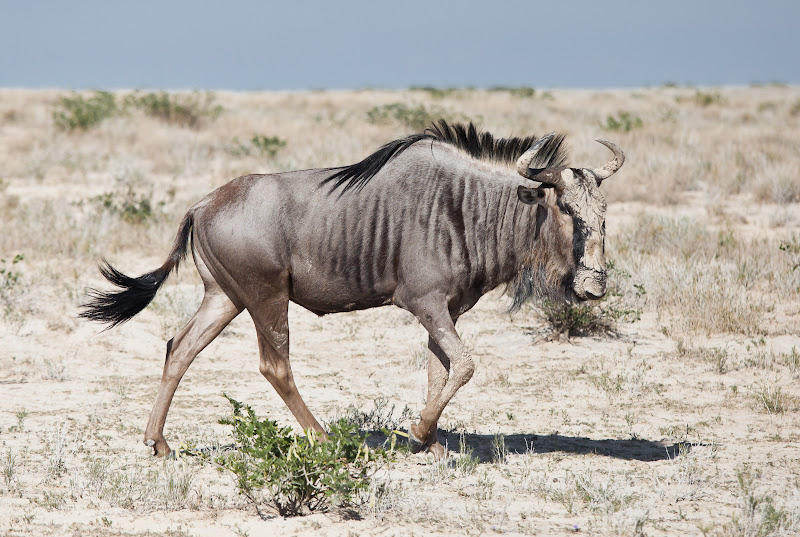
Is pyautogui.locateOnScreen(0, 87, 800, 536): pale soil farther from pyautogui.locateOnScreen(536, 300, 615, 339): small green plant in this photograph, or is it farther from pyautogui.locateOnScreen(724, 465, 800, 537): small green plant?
pyautogui.locateOnScreen(536, 300, 615, 339): small green plant

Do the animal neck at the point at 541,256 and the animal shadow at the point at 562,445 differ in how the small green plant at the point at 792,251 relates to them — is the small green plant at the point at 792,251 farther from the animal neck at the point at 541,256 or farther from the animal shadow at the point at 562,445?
the animal neck at the point at 541,256

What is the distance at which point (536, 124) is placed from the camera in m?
23.5

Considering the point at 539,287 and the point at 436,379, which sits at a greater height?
the point at 539,287

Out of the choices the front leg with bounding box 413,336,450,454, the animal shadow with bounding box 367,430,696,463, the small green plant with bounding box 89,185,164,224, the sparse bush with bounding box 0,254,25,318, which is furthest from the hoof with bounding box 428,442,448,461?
the small green plant with bounding box 89,185,164,224

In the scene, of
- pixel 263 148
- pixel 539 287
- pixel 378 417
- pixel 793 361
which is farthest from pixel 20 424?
pixel 263 148

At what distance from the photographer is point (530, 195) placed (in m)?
4.98

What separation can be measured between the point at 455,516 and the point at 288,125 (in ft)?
61.9

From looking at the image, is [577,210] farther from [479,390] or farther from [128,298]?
[128,298]

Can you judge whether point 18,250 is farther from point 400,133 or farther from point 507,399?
point 400,133

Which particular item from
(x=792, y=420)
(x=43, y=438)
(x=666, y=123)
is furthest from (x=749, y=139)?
(x=43, y=438)

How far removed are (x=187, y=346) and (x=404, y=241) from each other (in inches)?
61.2

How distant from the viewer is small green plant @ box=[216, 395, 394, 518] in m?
4.33

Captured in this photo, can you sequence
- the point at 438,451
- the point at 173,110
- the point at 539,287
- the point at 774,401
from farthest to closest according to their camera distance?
1. the point at 173,110
2. the point at 774,401
3. the point at 438,451
4. the point at 539,287

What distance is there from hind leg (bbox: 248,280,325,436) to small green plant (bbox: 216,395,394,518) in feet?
2.36
